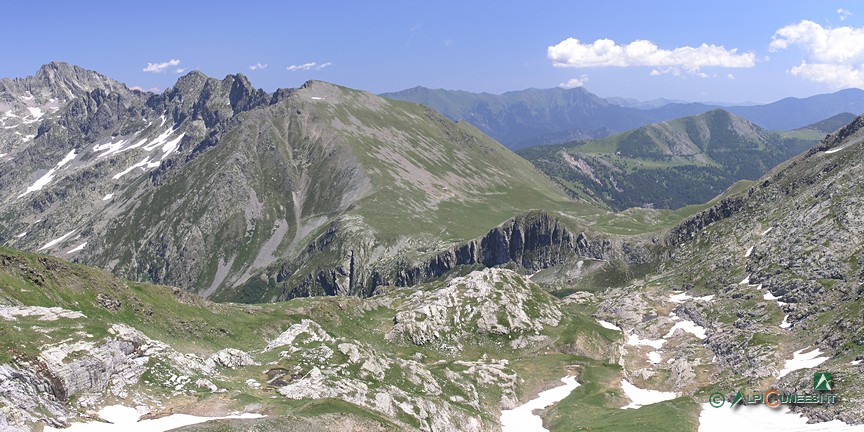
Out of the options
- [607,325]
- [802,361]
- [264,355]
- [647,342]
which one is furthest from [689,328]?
[264,355]

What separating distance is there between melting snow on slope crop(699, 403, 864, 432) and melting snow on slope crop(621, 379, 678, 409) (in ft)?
47.3

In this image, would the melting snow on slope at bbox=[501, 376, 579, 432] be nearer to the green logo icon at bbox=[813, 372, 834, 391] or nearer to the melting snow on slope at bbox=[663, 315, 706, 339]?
the green logo icon at bbox=[813, 372, 834, 391]

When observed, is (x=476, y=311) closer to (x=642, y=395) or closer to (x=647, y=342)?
(x=642, y=395)

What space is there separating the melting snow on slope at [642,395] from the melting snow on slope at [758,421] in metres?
14.4

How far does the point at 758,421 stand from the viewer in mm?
80000

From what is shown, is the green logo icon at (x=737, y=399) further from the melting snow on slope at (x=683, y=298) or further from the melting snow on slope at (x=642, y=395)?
the melting snow on slope at (x=683, y=298)

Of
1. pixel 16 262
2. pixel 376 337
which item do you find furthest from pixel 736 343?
pixel 16 262

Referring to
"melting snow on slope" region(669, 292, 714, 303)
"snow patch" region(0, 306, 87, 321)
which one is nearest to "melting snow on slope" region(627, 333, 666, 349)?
"melting snow on slope" region(669, 292, 714, 303)

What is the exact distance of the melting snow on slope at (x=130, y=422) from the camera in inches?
1964

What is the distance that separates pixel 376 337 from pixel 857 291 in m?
107

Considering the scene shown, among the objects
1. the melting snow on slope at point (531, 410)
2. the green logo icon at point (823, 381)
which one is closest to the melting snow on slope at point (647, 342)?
the melting snow on slope at point (531, 410)

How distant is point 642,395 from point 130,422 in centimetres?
9203

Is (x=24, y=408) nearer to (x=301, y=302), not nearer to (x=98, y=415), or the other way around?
(x=98, y=415)

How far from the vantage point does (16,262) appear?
261 ft
